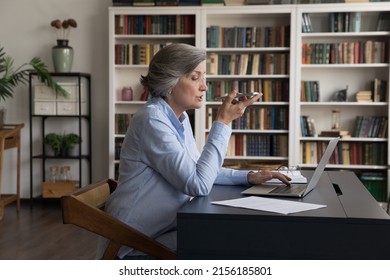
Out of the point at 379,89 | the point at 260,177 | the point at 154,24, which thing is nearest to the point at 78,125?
the point at 154,24

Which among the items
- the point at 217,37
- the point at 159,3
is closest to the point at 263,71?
the point at 217,37

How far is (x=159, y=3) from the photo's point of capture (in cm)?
563

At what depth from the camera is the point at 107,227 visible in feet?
6.10

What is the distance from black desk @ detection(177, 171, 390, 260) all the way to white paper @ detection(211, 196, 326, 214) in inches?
1.9

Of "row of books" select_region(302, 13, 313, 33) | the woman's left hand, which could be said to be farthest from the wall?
the woman's left hand

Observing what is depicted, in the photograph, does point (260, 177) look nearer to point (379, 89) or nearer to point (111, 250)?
point (111, 250)

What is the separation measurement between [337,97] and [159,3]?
1.95 meters

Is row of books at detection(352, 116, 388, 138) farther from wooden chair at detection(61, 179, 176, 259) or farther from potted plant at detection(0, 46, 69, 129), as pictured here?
wooden chair at detection(61, 179, 176, 259)

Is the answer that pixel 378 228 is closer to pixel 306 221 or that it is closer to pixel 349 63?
pixel 306 221

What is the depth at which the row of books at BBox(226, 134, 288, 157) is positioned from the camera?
5.72 m

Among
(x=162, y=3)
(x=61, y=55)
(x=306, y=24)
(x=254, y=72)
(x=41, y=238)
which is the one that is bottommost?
(x=41, y=238)

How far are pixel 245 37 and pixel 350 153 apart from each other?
1.52 meters

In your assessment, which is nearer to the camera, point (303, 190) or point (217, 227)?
point (217, 227)

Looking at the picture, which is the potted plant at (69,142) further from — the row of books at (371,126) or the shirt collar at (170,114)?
the shirt collar at (170,114)
